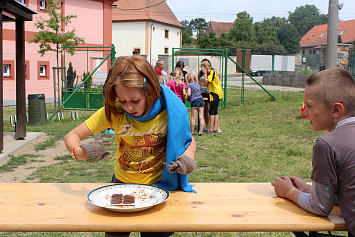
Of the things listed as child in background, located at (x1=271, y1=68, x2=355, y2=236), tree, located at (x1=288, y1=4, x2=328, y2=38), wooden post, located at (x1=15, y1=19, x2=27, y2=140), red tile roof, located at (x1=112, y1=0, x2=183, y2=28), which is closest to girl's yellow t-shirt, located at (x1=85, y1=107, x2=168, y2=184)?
child in background, located at (x1=271, y1=68, x2=355, y2=236)

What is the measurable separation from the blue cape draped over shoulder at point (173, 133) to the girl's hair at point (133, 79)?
0.21 ft

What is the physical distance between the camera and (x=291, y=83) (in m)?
27.0

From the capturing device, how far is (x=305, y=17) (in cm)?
14038

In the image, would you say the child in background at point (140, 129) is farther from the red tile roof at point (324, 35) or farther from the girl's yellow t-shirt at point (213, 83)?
the red tile roof at point (324, 35)

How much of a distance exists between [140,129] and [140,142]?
0.08 m

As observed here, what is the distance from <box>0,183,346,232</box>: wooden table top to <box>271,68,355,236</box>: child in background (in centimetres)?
8

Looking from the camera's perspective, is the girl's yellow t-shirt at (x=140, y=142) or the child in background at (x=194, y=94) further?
the child in background at (x=194, y=94)

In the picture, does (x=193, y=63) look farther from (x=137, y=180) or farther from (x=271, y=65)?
(x=137, y=180)

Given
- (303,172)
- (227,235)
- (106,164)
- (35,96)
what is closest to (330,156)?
(227,235)

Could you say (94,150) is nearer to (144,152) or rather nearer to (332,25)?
(144,152)

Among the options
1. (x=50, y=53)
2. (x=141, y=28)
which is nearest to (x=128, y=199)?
(x=50, y=53)

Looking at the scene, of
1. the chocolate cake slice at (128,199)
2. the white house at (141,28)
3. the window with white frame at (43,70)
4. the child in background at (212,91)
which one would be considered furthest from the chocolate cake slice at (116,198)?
the white house at (141,28)

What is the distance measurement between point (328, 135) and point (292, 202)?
0.45 m

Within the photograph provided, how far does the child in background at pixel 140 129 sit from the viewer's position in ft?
6.95
